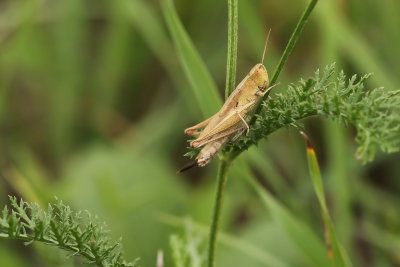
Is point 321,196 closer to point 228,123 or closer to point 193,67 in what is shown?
point 228,123

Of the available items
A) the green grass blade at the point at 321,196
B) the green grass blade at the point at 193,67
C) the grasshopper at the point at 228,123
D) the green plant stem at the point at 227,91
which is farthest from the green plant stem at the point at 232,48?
the green grass blade at the point at 193,67

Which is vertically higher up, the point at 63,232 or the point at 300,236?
the point at 300,236

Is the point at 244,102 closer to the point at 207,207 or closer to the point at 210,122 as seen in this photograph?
the point at 210,122

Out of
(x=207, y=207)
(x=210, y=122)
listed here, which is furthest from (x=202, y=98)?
(x=207, y=207)

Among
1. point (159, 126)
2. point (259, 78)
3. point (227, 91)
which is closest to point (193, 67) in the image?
point (259, 78)

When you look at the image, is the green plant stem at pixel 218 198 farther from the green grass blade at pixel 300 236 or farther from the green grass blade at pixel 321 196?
the green grass blade at pixel 300 236
